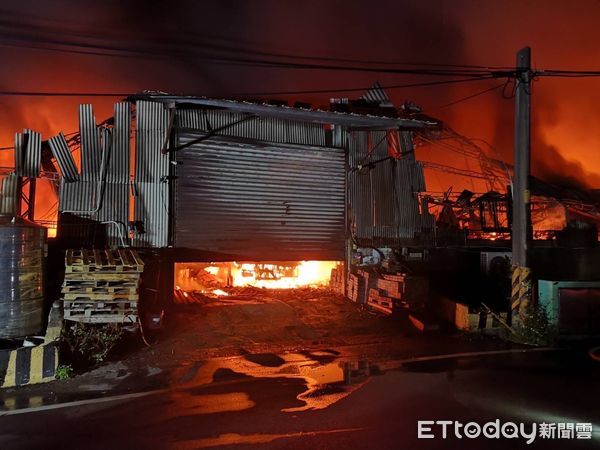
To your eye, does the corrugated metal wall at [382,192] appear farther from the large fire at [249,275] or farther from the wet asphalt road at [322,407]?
the wet asphalt road at [322,407]

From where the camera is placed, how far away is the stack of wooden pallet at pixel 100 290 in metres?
9.27

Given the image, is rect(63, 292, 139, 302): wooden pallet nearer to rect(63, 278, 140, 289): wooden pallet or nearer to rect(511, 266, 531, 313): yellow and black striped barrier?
rect(63, 278, 140, 289): wooden pallet

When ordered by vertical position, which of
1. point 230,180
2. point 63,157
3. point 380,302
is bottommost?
point 380,302

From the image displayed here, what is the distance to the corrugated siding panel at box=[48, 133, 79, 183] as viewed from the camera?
11.7 metres

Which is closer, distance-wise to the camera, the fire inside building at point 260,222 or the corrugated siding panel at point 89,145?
the fire inside building at point 260,222

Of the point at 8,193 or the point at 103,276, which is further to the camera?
the point at 8,193

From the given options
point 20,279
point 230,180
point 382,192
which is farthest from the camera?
point 382,192

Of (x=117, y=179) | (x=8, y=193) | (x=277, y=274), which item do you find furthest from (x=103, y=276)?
(x=277, y=274)

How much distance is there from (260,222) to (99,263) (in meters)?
5.60

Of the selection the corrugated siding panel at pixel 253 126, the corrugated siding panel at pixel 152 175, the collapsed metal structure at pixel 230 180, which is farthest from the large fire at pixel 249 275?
the corrugated siding panel at pixel 253 126

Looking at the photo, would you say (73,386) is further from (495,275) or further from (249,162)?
(495,275)

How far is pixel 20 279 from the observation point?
29.4ft

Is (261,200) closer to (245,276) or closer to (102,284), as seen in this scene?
(245,276)

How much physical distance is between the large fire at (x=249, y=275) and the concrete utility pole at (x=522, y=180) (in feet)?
20.6
